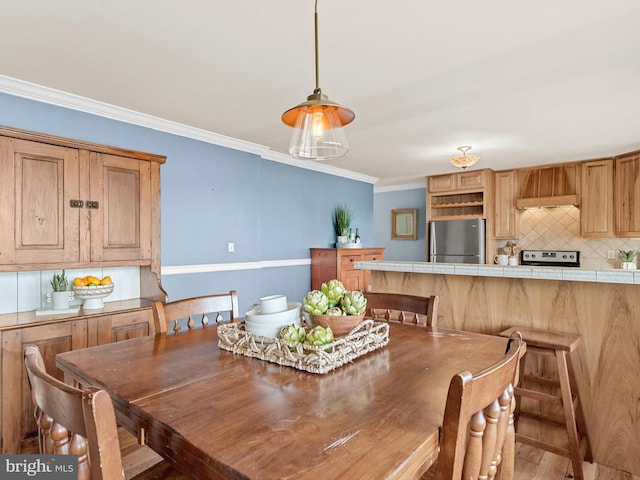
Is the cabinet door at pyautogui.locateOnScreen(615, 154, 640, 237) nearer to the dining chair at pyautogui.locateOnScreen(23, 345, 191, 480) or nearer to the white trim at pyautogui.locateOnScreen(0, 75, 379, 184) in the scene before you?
the white trim at pyautogui.locateOnScreen(0, 75, 379, 184)

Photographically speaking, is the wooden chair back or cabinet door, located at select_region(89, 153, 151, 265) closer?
the wooden chair back

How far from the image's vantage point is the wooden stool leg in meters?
1.72

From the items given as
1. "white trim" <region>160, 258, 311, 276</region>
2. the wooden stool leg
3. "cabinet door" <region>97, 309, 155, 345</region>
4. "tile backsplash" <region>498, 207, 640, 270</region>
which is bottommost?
the wooden stool leg

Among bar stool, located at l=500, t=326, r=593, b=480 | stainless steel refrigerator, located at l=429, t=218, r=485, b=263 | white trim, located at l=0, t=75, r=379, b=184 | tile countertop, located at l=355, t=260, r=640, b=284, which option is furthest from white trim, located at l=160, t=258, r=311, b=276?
bar stool, located at l=500, t=326, r=593, b=480

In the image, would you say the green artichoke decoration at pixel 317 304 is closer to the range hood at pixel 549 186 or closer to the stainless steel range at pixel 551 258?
the range hood at pixel 549 186

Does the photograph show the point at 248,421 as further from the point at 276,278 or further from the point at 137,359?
the point at 276,278

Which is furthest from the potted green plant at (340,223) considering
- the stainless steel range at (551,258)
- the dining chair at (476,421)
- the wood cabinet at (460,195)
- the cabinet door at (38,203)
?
the dining chair at (476,421)

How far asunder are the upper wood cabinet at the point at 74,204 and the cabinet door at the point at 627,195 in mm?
4922

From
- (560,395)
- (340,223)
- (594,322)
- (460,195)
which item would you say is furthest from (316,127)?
(460,195)

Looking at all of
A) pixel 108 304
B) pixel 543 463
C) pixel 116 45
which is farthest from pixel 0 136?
pixel 543 463

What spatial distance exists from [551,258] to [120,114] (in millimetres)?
5291

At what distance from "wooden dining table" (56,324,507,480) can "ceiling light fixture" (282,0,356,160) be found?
90 centimetres

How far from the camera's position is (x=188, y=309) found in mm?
1803

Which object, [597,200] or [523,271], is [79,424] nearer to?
[523,271]
